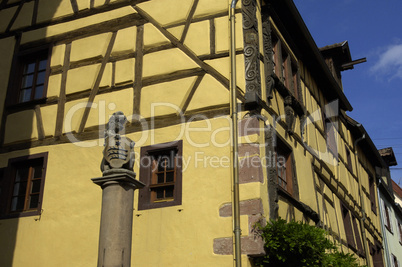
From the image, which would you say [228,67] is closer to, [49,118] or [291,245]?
[291,245]

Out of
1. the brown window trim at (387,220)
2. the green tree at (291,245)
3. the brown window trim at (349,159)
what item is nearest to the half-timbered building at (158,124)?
the green tree at (291,245)

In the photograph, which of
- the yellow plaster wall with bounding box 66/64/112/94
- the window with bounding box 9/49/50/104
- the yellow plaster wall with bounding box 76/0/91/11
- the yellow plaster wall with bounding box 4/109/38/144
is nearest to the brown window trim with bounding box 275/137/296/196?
the yellow plaster wall with bounding box 66/64/112/94

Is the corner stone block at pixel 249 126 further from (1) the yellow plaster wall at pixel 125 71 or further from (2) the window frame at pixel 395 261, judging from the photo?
(2) the window frame at pixel 395 261

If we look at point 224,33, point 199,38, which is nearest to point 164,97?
point 199,38

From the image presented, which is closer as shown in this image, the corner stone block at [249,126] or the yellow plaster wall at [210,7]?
the corner stone block at [249,126]

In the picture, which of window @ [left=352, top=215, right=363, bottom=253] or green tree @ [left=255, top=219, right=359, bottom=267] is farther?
window @ [left=352, top=215, right=363, bottom=253]

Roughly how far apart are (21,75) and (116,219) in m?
6.38

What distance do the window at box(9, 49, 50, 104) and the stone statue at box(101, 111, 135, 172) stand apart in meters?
4.44

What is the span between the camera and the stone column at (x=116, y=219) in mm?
6621

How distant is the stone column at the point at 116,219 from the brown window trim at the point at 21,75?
4.92 meters

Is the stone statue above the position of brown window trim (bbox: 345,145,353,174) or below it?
below

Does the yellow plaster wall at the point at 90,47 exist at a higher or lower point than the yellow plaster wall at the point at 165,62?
higher

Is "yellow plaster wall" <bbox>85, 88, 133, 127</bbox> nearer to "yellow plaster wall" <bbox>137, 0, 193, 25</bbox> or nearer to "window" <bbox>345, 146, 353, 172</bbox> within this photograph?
"yellow plaster wall" <bbox>137, 0, 193, 25</bbox>

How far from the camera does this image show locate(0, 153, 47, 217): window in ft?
34.6
